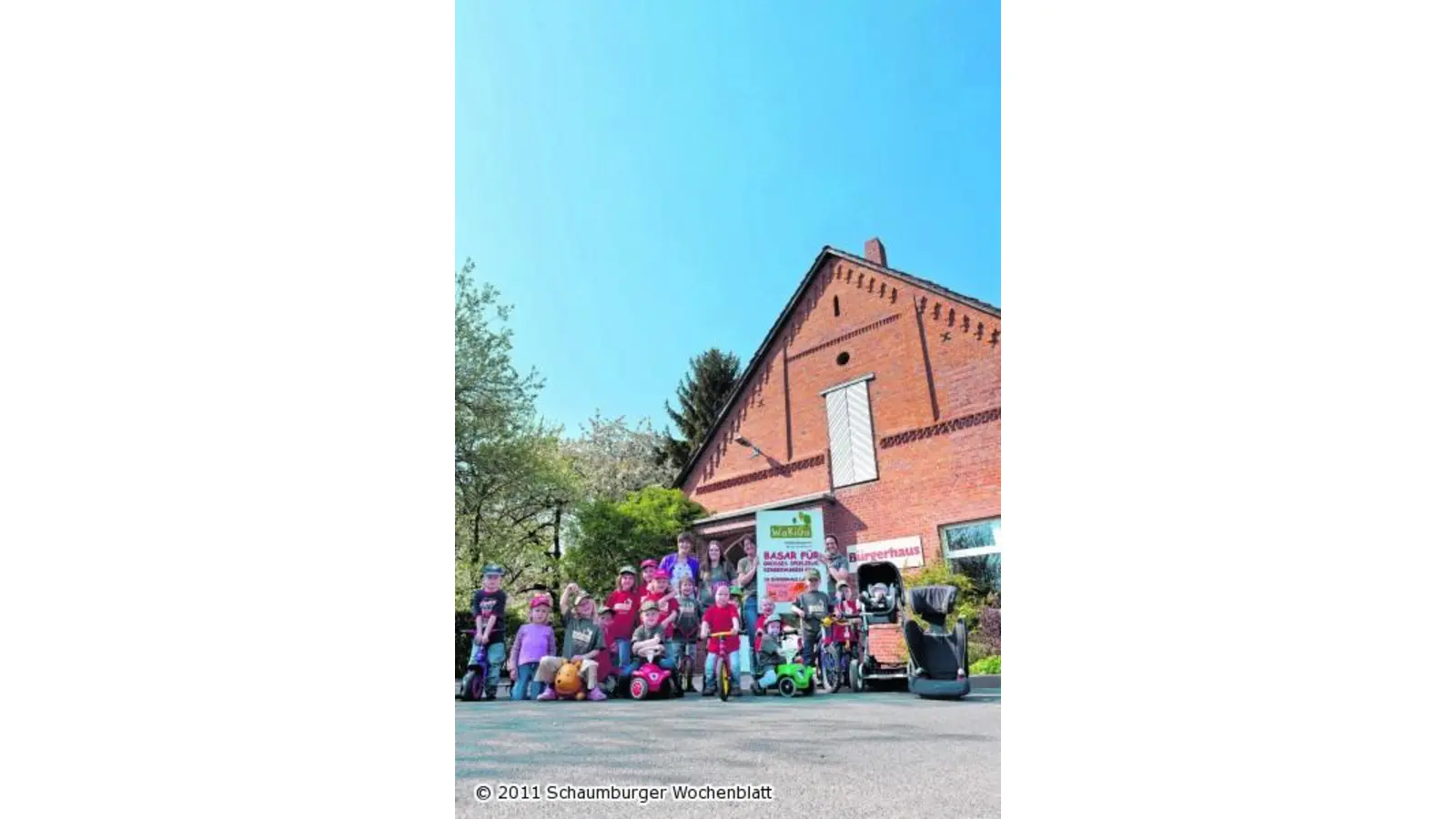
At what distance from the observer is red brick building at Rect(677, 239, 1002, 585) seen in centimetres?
466

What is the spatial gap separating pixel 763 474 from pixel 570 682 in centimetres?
158

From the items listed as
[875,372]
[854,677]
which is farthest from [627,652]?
[875,372]

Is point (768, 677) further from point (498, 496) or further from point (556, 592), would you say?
point (498, 496)

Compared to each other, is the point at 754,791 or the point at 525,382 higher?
the point at 525,382

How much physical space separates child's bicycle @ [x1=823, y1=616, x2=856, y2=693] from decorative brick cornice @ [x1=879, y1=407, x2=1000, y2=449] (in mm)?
1042

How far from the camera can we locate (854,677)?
4961 mm

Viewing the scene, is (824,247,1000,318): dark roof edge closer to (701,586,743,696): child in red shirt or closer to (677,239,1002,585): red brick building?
(677,239,1002,585): red brick building

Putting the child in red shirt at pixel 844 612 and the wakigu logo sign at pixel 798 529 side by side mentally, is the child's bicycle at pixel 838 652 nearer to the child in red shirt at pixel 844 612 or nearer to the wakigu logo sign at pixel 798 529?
the child in red shirt at pixel 844 612

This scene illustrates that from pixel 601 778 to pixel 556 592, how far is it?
5.06 feet

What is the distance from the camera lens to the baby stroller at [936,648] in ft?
15.7

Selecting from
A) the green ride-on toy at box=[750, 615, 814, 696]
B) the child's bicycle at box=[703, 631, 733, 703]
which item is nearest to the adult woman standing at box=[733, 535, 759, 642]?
the child's bicycle at box=[703, 631, 733, 703]

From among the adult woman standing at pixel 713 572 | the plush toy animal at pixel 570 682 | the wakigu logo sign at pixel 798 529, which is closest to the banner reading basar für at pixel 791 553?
the wakigu logo sign at pixel 798 529

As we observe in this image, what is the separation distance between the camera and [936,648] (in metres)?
4.93

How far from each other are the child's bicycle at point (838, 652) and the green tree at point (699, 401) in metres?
1.25
